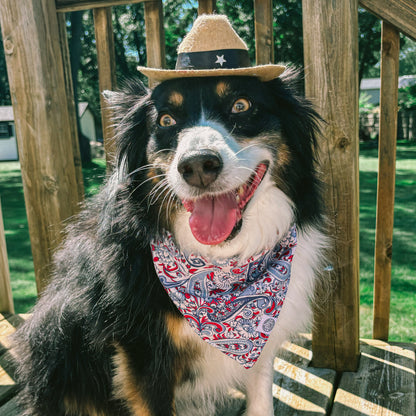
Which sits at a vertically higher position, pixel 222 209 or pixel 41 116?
pixel 41 116

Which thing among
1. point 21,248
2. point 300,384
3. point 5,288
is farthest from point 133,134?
point 21,248

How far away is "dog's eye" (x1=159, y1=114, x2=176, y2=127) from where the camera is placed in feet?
6.09

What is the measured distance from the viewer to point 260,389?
2.12 meters

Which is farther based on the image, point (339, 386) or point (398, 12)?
point (339, 386)

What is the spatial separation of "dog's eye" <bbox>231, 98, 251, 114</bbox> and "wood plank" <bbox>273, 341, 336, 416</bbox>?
1451 mm

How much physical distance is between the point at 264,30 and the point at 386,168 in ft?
3.15

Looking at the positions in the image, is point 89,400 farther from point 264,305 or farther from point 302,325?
point 302,325

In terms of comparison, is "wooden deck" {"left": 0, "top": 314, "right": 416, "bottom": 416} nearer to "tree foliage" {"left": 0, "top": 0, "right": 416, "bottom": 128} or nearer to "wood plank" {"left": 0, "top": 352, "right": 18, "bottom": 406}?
"wood plank" {"left": 0, "top": 352, "right": 18, "bottom": 406}

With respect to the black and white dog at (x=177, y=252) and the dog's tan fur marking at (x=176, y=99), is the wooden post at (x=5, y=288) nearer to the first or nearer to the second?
the black and white dog at (x=177, y=252)

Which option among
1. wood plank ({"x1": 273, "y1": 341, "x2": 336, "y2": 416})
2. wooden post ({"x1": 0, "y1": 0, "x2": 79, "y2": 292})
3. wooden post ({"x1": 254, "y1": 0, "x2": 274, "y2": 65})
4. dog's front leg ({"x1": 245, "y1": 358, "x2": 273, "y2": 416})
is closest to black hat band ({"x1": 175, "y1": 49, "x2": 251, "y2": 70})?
wooden post ({"x1": 254, "y1": 0, "x2": 274, "y2": 65})

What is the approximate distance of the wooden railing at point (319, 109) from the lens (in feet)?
7.11

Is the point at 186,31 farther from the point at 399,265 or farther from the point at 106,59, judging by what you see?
the point at 106,59

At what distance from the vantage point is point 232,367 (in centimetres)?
201

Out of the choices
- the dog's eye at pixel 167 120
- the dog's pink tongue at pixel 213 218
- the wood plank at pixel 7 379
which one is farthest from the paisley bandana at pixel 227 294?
the wood plank at pixel 7 379
